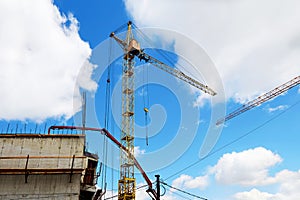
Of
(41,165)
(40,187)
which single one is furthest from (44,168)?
(40,187)

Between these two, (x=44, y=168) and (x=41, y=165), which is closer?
(x=44, y=168)

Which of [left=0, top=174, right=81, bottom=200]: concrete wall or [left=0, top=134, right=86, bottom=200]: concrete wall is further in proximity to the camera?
[left=0, top=134, right=86, bottom=200]: concrete wall

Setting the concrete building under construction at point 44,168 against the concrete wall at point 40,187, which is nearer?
the concrete wall at point 40,187

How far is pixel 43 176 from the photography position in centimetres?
2444

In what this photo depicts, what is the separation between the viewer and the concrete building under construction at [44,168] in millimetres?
23781

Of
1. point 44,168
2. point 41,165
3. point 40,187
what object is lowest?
point 40,187

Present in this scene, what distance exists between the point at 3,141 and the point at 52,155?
500cm

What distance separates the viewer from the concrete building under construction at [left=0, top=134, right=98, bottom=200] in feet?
78.0

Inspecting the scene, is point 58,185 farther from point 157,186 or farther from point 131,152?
point 131,152

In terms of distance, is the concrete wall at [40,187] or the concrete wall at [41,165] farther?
the concrete wall at [41,165]

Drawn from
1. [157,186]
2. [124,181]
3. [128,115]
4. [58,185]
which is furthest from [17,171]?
[128,115]

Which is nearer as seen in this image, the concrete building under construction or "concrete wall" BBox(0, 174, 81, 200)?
"concrete wall" BBox(0, 174, 81, 200)

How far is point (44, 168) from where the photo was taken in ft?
82.6

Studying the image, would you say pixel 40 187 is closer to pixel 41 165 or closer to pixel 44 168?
pixel 44 168
